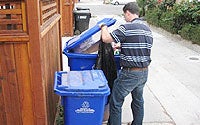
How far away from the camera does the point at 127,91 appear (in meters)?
3.51

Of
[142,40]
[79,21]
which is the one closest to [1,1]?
[142,40]

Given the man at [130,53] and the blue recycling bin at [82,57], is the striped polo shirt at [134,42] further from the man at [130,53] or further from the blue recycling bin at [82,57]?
the blue recycling bin at [82,57]

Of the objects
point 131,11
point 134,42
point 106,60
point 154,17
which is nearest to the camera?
point 134,42

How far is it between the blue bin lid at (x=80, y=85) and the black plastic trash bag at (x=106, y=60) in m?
0.48

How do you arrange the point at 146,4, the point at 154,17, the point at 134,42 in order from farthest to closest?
the point at 146,4, the point at 154,17, the point at 134,42

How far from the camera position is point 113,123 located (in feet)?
12.1

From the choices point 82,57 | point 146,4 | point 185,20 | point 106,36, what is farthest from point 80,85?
point 146,4

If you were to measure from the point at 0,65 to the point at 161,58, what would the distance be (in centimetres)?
645

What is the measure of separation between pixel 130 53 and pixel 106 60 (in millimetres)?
456

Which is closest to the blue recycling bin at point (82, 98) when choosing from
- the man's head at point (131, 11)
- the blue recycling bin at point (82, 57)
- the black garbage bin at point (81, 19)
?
the blue recycling bin at point (82, 57)

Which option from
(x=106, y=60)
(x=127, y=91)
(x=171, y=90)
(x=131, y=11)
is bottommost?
(x=171, y=90)

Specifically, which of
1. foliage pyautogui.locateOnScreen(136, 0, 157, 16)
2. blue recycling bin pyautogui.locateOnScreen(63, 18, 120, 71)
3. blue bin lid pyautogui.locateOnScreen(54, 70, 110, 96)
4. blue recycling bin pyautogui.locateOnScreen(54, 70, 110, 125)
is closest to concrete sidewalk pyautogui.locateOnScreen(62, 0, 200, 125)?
blue recycling bin pyautogui.locateOnScreen(63, 18, 120, 71)

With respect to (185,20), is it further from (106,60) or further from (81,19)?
(106,60)

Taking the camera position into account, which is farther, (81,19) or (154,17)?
(154,17)
